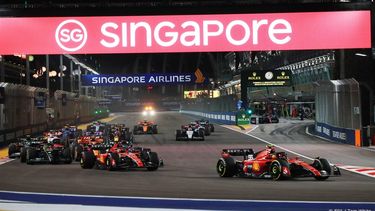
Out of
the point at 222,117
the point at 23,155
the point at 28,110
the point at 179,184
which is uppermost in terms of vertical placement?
the point at 28,110

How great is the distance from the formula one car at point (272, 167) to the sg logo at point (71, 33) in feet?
20.9

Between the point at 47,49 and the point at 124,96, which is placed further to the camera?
the point at 124,96

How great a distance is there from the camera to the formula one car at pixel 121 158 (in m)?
18.3

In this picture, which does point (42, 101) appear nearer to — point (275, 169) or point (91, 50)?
point (91, 50)

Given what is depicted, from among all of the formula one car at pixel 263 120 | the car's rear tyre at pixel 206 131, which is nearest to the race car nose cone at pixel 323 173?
the car's rear tyre at pixel 206 131

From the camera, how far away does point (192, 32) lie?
18.4m

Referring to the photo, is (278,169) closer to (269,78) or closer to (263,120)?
(269,78)

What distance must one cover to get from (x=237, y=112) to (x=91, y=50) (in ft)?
115

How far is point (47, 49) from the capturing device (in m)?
18.7

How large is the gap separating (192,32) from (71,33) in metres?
3.97

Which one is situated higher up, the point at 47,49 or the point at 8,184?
the point at 47,49

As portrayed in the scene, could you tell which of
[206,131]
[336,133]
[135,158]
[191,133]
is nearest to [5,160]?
[135,158]

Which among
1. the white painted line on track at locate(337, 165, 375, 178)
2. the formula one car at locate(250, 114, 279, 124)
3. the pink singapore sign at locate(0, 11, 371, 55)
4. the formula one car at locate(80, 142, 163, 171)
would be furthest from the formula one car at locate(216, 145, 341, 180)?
the formula one car at locate(250, 114, 279, 124)

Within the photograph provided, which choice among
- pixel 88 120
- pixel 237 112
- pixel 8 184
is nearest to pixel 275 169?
pixel 8 184
